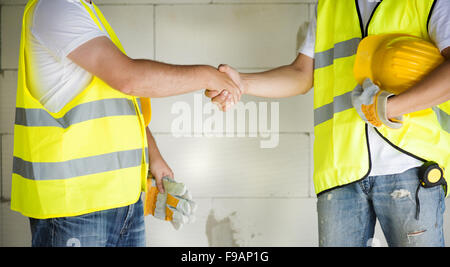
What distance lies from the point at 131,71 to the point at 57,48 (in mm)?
234

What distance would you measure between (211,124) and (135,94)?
108cm

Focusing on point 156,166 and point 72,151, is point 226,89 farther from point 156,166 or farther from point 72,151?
point 72,151

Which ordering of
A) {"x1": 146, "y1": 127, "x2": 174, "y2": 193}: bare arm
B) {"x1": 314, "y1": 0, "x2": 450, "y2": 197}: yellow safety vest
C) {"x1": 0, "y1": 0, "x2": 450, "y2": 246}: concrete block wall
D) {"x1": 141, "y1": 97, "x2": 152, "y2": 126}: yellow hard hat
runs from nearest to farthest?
{"x1": 314, "y1": 0, "x2": 450, "y2": 197}: yellow safety vest
{"x1": 141, "y1": 97, "x2": 152, "y2": 126}: yellow hard hat
{"x1": 146, "y1": 127, "x2": 174, "y2": 193}: bare arm
{"x1": 0, "y1": 0, "x2": 450, "y2": 246}: concrete block wall

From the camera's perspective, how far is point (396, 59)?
1268 mm

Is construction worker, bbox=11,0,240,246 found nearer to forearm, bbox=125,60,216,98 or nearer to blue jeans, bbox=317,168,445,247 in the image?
forearm, bbox=125,60,216,98

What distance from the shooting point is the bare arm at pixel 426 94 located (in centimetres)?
125

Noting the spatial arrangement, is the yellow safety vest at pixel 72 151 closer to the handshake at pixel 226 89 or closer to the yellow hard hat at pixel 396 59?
the handshake at pixel 226 89

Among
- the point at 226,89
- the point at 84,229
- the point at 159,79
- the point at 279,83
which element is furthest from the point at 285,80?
the point at 84,229

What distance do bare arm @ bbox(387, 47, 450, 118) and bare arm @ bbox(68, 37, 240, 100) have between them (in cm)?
66

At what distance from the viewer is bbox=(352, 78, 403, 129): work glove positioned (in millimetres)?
1300

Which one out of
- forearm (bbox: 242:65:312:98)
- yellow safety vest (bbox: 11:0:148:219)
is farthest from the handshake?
yellow safety vest (bbox: 11:0:148:219)

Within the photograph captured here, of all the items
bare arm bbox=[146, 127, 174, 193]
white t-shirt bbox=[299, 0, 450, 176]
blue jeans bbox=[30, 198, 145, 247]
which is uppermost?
→ white t-shirt bbox=[299, 0, 450, 176]

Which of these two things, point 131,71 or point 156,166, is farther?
point 156,166
